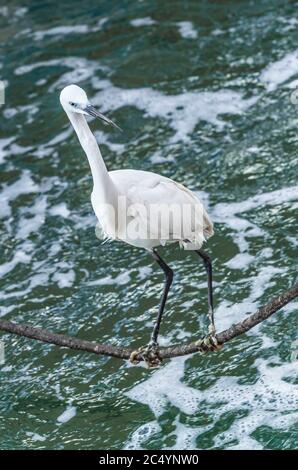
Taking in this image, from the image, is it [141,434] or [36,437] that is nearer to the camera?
[141,434]

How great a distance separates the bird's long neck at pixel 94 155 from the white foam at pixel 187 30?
4797 mm

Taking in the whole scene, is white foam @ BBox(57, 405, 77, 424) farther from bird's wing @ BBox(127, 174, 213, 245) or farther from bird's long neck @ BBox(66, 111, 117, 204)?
bird's long neck @ BBox(66, 111, 117, 204)

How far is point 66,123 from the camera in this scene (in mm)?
8727

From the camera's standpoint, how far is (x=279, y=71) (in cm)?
866

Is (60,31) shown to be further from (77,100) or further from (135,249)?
(77,100)

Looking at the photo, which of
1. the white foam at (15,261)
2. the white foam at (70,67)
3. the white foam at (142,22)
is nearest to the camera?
the white foam at (15,261)

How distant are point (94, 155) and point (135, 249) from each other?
2.65 m

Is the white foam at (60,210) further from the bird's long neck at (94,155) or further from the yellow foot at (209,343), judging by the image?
the yellow foot at (209,343)

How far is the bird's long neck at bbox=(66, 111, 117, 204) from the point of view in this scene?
15.4 ft

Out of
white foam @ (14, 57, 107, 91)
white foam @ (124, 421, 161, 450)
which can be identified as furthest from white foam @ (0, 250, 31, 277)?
white foam @ (14, 57, 107, 91)

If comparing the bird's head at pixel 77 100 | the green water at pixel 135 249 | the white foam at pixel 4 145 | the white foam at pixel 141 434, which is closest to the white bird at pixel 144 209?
the bird's head at pixel 77 100

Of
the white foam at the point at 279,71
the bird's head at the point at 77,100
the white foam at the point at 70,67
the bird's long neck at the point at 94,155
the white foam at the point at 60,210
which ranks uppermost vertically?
the bird's head at the point at 77,100

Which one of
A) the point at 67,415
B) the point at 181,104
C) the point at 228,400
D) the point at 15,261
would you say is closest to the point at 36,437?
the point at 67,415

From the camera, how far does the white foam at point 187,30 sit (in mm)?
9367
